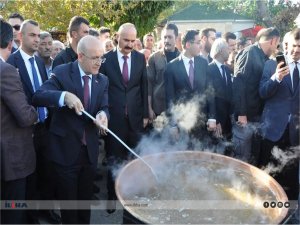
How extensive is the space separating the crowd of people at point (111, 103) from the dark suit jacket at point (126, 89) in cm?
1

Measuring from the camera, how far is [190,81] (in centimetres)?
499

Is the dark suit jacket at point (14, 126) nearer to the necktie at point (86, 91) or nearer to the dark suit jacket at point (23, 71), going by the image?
the necktie at point (86, 91)

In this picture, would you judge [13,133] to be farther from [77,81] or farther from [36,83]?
[36,83]

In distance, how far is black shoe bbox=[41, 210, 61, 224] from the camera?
4.20 m

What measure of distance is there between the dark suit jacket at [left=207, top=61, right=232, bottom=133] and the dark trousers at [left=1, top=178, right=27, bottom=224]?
120 inches

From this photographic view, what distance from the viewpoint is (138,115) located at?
4.68m

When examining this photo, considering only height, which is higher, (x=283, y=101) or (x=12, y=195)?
(x=283, y=101)

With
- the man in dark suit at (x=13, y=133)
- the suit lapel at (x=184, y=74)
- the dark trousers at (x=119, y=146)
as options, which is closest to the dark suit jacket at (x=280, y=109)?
the suit lapel at (x=184, y=74)

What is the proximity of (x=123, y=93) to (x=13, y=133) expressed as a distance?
5.52 ft

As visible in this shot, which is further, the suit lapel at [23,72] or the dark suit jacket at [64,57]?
the dark suit jacket at [64,57]

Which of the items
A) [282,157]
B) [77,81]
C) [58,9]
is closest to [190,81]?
[282,157]

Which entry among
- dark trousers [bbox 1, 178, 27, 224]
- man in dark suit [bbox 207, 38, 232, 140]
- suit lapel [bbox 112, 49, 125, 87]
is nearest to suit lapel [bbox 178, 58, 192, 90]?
man in dark suit [bbox 207, 38, 232, 140]

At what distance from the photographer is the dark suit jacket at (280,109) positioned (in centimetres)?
427

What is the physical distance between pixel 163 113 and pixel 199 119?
544 millimetres
